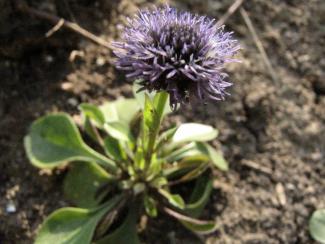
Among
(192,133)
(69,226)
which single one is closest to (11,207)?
(69,226)

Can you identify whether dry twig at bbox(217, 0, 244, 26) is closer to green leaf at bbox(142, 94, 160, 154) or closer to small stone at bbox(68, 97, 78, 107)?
small stone at bbox(68, 97, 78, 107)

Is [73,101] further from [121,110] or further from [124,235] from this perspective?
[124,235]

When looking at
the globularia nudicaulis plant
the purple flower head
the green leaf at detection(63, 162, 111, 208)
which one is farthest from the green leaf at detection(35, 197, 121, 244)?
the purple flower head

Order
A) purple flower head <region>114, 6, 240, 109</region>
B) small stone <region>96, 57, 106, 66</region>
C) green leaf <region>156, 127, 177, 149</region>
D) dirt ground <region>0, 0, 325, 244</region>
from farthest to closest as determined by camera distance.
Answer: small stone <region>96, 57, 106, 66</region>, dirt ground <region>0, 0, 325, 244</region>, green leaf <region>156, 127, 177, 149</region>, purple flower head <region>114, 6, 240, 109</region>

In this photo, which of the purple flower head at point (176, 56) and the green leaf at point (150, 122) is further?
the green leaf at point (150, 122)

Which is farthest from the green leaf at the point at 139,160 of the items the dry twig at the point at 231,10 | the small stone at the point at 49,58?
the dry twig at the point at 231,10

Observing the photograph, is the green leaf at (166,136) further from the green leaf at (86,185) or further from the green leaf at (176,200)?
the green leaf at (86,185)
